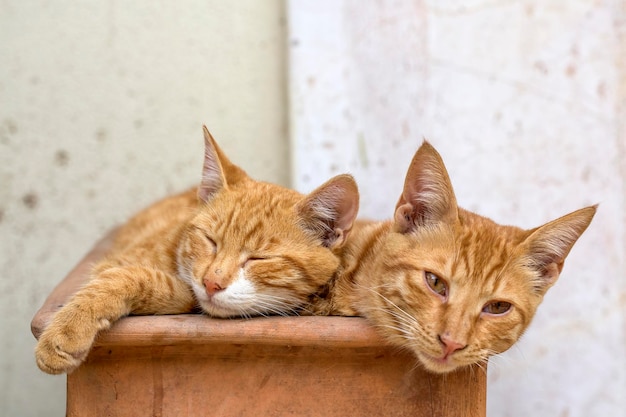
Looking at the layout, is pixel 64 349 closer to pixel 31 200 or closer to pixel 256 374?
pixel 256 374

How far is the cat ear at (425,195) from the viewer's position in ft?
5.91

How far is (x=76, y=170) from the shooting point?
308 cm

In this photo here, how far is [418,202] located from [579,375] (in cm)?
145

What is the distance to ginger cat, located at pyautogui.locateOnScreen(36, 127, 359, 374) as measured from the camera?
5.53ft

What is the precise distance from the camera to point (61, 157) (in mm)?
3068

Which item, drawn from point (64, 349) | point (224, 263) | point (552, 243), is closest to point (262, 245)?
point (224, 263)

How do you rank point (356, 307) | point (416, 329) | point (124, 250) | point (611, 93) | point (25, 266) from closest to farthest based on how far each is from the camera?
point (416, 329), point (356, 307), point (124, 250), point (611, 93), point (25, 266)

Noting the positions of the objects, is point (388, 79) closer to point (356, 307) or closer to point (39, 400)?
point (356, 307)

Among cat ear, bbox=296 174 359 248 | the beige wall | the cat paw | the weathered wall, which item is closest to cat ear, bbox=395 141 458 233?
cat ear, bbox=296 174 359 248

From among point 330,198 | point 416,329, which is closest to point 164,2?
point 330,198

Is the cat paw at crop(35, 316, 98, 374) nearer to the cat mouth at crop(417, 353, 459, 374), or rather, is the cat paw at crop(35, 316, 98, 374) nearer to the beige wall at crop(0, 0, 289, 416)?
the cat mouth at crop(417, 353, 459, 374)

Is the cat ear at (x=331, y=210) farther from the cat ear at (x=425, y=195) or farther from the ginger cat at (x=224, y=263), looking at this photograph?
the cat ear at (x=425, y=195)

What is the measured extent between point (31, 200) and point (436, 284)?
2.05 m

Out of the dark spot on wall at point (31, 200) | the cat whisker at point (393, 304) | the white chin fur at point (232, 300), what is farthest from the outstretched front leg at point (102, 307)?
the dark spot on wall at point (31, 200)
